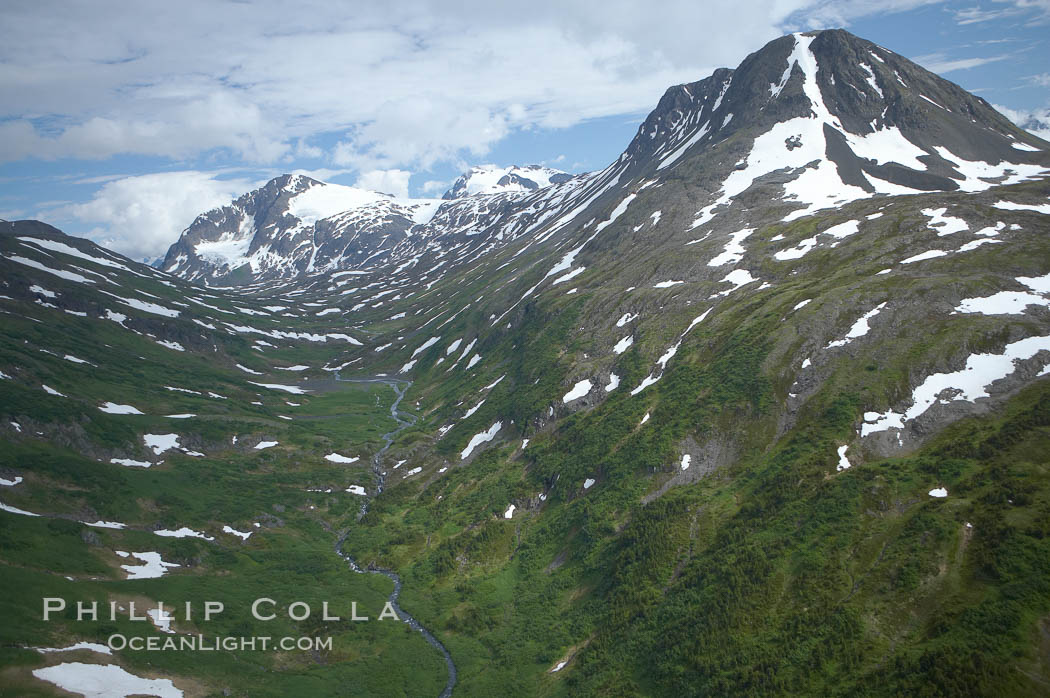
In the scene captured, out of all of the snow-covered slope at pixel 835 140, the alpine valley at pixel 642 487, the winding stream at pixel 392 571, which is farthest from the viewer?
the snow-covered slope at pixel 835 140

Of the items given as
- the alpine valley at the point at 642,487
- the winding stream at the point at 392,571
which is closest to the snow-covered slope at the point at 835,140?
the alpine valley at the point at 642,487

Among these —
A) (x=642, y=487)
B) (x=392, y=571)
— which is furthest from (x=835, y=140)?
(x=392, y=571)

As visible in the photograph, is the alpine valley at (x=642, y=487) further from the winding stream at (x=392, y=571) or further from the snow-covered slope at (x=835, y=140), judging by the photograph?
the snow-covered slope at (x=835, y=140)

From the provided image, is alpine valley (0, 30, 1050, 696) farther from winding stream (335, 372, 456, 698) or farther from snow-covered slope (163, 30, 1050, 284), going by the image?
snow-covered slope (163, 30, 1050, 284)

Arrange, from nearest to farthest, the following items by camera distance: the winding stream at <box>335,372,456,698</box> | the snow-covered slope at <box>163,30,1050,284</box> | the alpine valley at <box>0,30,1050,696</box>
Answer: the alpine valley at <box>0,30,1050,696</box> < the winding stream at <box>335,372,456,698</box> < the snow-covered slope at <box>163,30,1050,284</box>

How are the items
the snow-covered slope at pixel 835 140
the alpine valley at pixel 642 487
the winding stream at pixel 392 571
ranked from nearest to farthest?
the alpine valley at pixel 642 487
the winding stream at pixel 392 571
the snow-covered slope at pixel 835 140

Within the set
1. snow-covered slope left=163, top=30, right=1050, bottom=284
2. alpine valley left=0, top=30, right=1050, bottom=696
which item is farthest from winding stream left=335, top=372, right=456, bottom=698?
snow-covered slope left=163, top=30, right=1050, bottom=284

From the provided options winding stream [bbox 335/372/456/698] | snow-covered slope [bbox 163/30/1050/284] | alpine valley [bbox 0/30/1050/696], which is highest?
snow-covered slope [bbox 163/30/1050/284]

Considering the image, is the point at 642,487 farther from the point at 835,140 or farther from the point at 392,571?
the point at 835,140

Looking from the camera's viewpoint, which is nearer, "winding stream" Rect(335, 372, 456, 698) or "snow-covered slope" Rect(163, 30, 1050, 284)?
"winding stream" Rect(335, 372, 456, 698)
